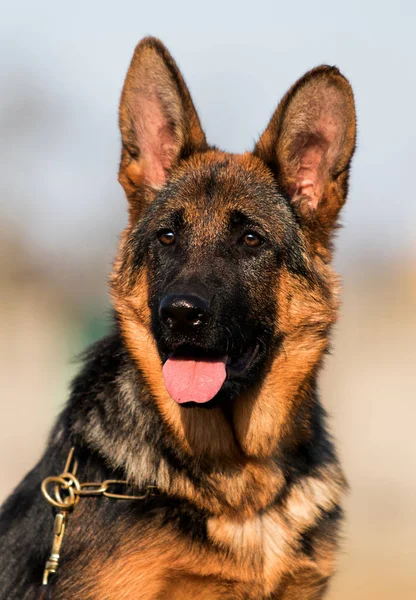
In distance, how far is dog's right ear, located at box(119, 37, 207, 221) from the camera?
5.11 meters

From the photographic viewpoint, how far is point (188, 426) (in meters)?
4.84

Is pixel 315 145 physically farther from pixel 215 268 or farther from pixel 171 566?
pixel 171 566

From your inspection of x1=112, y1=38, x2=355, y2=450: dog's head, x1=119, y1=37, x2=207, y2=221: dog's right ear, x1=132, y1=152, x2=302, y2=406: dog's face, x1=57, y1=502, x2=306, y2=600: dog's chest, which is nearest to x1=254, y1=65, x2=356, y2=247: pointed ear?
x1=112, y1=38, x2=355, y2=450: dog's head

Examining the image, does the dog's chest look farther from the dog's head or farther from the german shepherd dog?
the dog's head

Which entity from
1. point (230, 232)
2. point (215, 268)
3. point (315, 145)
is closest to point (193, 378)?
point (215, 268)

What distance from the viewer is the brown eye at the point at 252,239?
502 centimetres

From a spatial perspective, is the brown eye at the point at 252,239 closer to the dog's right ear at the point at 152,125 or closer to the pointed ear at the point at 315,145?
the pointed ear at the point at 315,145

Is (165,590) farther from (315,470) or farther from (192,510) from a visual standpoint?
(315,470)

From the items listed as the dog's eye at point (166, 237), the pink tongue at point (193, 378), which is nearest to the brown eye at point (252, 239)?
the dog's eye at point (166, 237)

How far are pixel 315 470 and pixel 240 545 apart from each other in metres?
0.78

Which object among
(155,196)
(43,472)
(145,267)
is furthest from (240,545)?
(155,196)

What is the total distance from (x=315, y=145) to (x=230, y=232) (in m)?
0.82

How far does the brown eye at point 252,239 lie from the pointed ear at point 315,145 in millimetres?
332

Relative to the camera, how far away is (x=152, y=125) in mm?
5406
